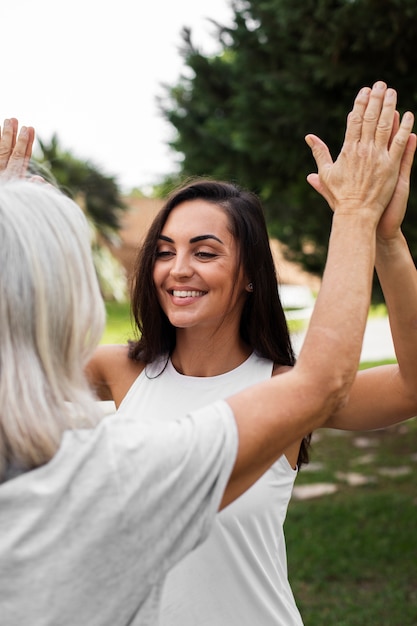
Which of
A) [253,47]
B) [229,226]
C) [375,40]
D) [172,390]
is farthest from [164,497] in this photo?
[253,47]

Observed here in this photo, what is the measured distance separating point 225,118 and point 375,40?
6.41ft

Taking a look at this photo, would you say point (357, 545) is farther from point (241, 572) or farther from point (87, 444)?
point (87, 444)

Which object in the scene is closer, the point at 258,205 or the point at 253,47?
the point at 258,205

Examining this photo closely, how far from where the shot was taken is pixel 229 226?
7.18 feet

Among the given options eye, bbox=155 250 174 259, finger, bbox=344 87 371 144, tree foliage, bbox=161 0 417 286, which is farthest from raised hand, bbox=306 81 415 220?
tree foliage, bbox=161 0 417 286

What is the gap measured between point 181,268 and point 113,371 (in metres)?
0.38

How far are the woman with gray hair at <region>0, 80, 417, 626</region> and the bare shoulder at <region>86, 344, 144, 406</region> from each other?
829 millimetres

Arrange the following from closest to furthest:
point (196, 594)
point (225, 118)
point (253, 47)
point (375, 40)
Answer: point (196, 594) → point (375, 40) → point (253, 47) → point (225, 118)

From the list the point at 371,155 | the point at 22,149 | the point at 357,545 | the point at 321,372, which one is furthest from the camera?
the point at 357,545

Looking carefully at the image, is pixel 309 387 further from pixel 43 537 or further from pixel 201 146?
pixel 201 146

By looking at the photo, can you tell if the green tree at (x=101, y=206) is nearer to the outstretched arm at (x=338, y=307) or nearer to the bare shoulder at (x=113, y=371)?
the bare shoulder at (x=113, y=371)

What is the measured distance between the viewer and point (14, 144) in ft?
6.66

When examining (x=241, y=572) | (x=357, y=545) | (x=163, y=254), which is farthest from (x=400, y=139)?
(x=357, y=545)

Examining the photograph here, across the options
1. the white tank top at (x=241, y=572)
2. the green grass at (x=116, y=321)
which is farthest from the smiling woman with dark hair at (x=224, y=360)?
the green grass at (x=116, y=321)
